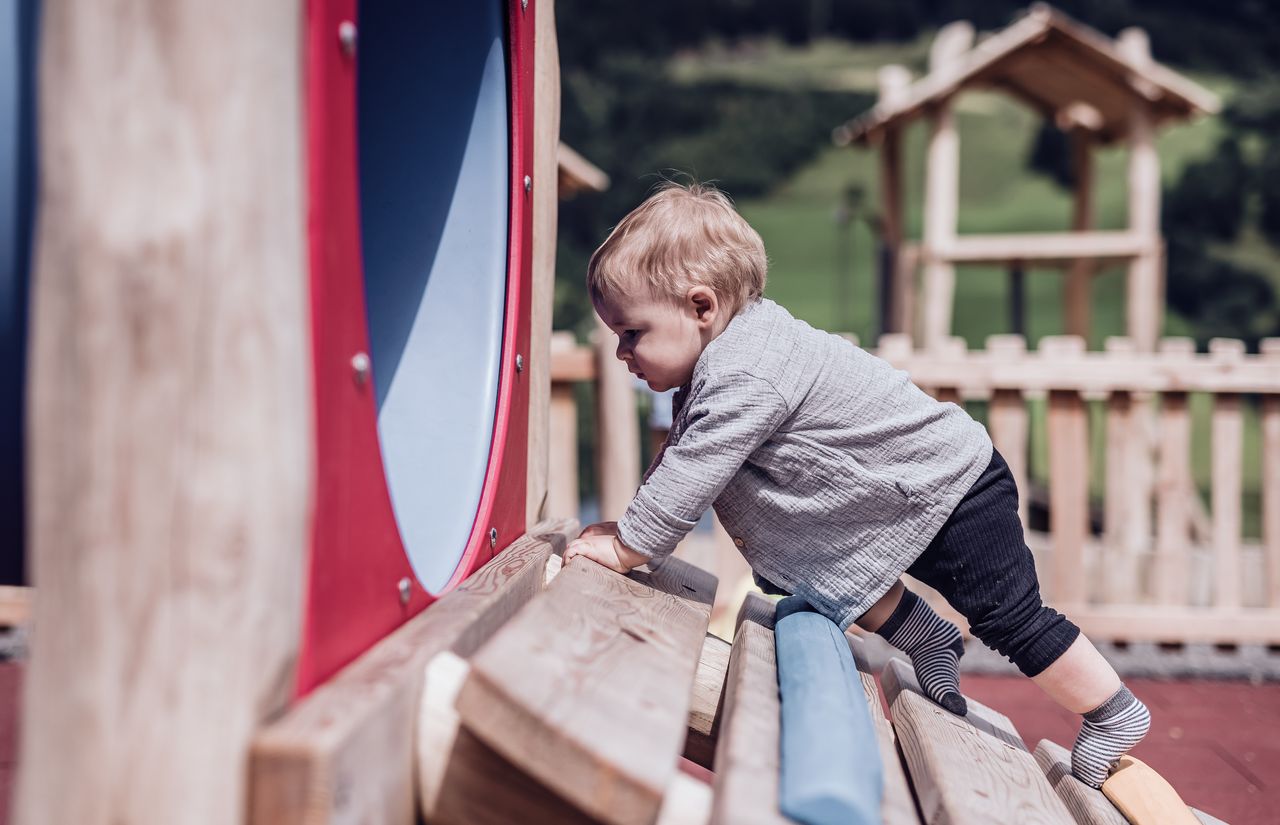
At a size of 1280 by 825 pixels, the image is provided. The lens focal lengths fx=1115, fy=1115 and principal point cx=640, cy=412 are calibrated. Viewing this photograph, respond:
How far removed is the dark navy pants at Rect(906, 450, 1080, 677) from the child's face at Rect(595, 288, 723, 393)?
530 mm

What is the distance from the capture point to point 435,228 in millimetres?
1869

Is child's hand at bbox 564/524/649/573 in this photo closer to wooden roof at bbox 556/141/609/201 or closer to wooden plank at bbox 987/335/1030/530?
wooden plank at bbox 987/335/1030/530

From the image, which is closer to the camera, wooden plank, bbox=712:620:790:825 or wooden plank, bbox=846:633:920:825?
wooden plank, bbox=712:620:790:825

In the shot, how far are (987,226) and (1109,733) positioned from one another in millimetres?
12746

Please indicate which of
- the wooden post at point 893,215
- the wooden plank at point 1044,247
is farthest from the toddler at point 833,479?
the wooden post at point 893,215

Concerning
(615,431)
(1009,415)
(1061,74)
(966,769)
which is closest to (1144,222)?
(1061,74)

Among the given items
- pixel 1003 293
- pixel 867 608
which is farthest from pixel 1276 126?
pixel 867 608

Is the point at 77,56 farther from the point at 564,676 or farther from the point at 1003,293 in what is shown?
the point at 1003,293

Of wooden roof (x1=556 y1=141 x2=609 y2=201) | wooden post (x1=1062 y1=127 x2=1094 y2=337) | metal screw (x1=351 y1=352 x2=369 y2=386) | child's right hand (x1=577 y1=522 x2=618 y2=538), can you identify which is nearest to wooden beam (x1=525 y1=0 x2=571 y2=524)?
child's right hand (x1=577 y1=522 x2=618 y2=538)

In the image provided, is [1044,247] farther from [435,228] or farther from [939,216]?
[435,228]

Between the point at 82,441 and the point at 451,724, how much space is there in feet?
1.61

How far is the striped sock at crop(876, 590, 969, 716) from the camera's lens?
2.01 metres

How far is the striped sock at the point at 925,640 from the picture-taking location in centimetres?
201

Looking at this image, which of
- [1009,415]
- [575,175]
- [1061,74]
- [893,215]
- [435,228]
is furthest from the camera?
[893,215]
